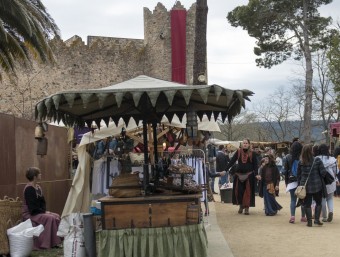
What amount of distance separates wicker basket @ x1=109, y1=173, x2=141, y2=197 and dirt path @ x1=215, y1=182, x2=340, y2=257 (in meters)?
1.99

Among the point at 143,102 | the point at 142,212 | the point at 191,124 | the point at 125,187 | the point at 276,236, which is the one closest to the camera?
the point at 142,212

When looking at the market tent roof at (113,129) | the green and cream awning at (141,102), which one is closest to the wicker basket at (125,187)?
the green and cream awning at (141,102)

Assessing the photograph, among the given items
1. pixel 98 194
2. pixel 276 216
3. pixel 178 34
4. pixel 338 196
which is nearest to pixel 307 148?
pixel 276 216

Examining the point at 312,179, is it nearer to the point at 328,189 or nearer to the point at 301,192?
the point at 301,192

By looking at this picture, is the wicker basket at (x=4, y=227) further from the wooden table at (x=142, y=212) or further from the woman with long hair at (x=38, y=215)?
→ the wooden table at (x=142, y=212)

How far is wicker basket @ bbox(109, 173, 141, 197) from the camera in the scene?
6609 millimetres

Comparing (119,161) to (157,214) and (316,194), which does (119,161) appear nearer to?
(316,194)

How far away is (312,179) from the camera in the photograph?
10219 mm

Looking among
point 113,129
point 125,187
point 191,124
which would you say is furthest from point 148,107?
point 113,129

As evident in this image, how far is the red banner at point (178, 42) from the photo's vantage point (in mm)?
34344

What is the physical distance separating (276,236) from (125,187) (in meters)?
3.59

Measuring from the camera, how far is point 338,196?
17.5m

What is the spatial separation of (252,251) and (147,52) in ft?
92.1

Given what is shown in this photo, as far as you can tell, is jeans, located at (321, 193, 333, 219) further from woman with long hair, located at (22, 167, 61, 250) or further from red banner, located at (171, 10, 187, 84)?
red banner, located at (171, 10, 187, 84)
